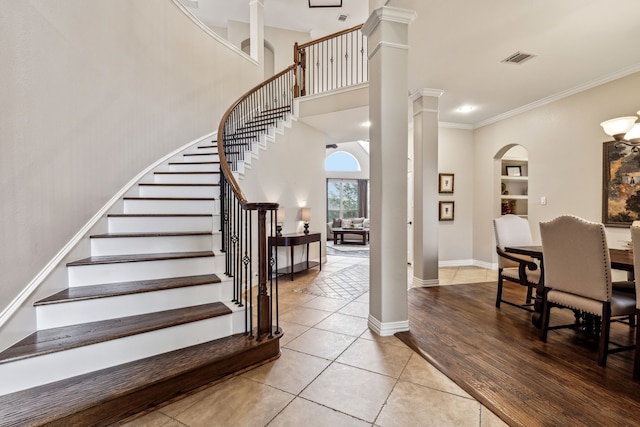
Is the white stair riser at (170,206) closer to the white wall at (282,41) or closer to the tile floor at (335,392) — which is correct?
the tile floor at (335,392)

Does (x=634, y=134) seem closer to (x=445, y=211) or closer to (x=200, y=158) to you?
(x=445, y=211)

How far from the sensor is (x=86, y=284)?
2.28 metres

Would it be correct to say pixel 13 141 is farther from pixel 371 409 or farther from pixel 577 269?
pixel 577 269

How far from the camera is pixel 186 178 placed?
149 inches

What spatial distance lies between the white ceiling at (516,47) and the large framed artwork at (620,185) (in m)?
0.48

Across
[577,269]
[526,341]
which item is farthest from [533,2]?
[526,341]

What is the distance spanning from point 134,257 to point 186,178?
1.53 m

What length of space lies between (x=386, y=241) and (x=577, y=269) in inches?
55.0

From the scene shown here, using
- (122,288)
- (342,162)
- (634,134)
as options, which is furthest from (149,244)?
→ (342,162)

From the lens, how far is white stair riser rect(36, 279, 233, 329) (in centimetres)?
195

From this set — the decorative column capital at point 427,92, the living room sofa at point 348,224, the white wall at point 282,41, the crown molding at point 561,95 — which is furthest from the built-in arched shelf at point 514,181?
the white wall at point 282,41

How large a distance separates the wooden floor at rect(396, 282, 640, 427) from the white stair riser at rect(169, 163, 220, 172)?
118 inches

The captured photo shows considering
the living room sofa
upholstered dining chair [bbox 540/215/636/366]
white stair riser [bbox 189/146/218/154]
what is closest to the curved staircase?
white stair riser [bbox 189/146/218/154]

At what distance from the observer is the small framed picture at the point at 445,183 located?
568 cm
